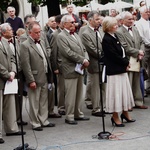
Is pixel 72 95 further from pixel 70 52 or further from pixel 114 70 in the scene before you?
pixel 114 70

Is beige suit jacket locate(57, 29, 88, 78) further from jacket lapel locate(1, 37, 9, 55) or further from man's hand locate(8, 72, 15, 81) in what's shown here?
man's hand locate(8, 72, 15, 81)

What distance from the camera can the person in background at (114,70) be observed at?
324 inches

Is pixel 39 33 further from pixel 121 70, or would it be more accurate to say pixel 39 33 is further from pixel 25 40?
pixel 121 70

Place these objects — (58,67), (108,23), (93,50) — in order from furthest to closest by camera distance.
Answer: (58,67), (93,50), (108,23)

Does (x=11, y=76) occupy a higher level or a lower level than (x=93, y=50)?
lower

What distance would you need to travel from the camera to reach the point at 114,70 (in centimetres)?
826

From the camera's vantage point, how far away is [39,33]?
335 inches

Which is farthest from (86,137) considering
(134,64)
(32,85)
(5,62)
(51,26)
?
(51,26)

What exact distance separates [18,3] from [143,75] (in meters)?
23.7

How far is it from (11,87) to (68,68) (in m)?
1.39

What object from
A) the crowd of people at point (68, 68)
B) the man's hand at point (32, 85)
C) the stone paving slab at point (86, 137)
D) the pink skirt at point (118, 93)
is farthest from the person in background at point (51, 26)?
the pink skirt at point (118, 93)

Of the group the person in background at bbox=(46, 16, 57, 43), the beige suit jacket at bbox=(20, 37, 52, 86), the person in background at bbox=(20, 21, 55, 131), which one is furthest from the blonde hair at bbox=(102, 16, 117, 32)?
the person in background at bbox=(46, 16, 57, 43)

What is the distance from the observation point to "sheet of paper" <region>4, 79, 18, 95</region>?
25.7 feet

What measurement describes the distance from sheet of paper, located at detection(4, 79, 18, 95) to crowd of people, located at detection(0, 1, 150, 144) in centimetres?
8
